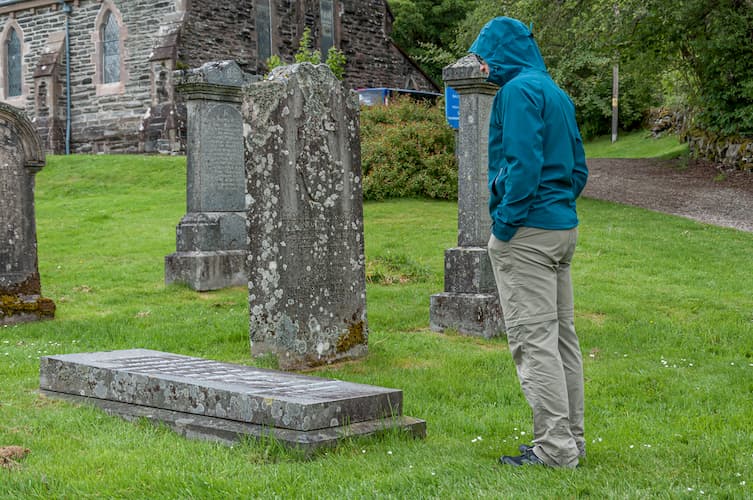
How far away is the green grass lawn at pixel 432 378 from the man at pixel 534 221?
11.7 inches

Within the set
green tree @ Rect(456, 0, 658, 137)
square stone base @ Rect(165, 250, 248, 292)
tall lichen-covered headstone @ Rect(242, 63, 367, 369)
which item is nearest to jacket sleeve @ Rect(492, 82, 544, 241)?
tall lichen-covered headstone @ Rect(242, 63, 367, 369)

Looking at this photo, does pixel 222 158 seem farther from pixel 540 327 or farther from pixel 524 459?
pixel 524 459

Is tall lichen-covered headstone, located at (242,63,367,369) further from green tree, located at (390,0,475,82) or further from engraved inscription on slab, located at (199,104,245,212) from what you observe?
green tree, located at (390,0,475,82)

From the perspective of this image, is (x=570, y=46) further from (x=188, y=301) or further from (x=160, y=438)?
(x=160, y=438)

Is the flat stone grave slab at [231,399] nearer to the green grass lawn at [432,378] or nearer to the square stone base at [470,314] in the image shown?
the green grass lawn at [432,378]

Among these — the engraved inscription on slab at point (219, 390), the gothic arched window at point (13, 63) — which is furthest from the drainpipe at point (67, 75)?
the engraved inscription on slab at point (219, 390)

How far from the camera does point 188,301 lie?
36.1 ft

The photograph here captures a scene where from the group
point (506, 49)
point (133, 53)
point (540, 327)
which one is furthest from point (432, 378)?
point (133, 53)

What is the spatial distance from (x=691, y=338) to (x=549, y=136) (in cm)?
454

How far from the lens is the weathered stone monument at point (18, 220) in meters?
9.77

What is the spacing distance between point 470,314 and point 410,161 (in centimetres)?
1161

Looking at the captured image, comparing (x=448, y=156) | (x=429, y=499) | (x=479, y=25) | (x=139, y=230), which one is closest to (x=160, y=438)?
(x=429, y=499)

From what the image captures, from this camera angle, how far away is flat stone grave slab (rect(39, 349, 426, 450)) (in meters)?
4.83

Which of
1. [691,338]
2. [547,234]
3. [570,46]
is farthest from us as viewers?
[570,46]
